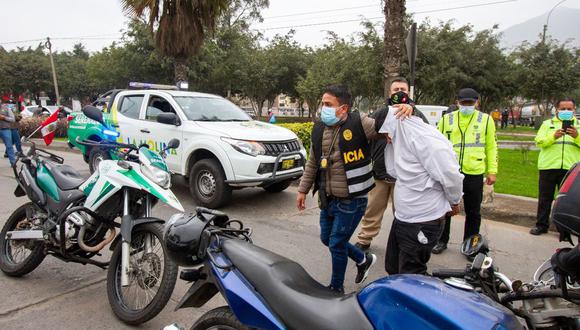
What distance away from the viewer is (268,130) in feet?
22.0

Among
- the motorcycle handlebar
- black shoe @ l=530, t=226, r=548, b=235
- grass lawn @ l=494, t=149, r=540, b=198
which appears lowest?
black shoe @ l=530, t=226, r=548, b=235

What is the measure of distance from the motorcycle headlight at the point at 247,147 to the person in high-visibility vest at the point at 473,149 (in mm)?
2652

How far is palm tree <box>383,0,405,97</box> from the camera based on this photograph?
7.98 metres

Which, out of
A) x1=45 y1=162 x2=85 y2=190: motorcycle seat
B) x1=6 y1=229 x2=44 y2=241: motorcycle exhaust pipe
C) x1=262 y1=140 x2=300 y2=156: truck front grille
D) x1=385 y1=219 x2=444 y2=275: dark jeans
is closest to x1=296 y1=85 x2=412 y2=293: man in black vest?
x1=385 y1=219 x2=444 y2=275: dark jeans

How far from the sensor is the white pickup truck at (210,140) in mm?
6062

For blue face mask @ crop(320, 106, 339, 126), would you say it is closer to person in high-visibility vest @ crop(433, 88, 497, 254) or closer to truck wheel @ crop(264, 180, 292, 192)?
person in high-visibility vest @ crop(433, 88, 497, 254)

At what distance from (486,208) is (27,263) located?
18.8 feet

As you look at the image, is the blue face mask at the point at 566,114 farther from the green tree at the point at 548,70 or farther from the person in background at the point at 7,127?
the green tree at the point at 548,70

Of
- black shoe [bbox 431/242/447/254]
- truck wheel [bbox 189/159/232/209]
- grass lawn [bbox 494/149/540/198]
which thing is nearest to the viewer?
black shoe [bbox 431/242/447/254]

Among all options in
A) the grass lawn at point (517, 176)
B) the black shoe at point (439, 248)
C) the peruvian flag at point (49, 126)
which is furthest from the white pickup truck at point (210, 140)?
the grass lawn at point (517, 176)

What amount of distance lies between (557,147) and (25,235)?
5.75 metres

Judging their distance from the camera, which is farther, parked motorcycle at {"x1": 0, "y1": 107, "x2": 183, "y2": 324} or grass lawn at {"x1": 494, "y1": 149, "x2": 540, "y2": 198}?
grass lawn at {"x1": 494, "y1": 149, "x2": 540, "y2": 198}

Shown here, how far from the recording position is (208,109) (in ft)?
23.6

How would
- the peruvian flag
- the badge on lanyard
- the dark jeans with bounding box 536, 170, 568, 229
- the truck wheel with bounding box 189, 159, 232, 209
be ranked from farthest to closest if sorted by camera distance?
the truck wheel with bounding box 189, 159, 232, 209 < the dark jeans with bounding box 536, 170, 568, 229 < the peruvian flag < the badge on lanyard
